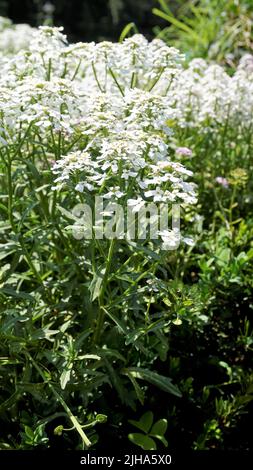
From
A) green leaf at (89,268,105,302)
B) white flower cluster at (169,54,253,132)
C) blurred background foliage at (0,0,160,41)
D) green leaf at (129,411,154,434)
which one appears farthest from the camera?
blurred background foliage at (0,0,160,41)

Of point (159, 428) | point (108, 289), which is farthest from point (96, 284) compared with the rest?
point (159, 428)

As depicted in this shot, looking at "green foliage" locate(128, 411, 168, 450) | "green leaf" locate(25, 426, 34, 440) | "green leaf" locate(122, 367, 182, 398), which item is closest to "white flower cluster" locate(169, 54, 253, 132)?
"green leaf" locate(122, 367, 182, 398)

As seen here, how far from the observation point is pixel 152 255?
6.73ft

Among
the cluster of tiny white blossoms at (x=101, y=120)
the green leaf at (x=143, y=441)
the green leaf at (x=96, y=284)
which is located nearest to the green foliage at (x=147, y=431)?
the green leaf at (x=143, y=441)

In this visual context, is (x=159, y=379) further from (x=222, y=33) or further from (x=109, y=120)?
(x=222, y=33)

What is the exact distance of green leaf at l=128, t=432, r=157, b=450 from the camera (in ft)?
7.55

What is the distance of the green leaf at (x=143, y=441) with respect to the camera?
2303mm

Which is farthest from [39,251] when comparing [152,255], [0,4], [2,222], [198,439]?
[0,4]

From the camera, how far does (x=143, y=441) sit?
91.2 inches

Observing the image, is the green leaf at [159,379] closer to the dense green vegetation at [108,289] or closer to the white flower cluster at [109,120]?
the dense green vegetation at [108,289]

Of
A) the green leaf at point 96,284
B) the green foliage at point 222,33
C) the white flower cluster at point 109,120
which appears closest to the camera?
the white flower cluster at point 109,120

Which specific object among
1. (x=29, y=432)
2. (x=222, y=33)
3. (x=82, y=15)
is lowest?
(x=29, y=432)

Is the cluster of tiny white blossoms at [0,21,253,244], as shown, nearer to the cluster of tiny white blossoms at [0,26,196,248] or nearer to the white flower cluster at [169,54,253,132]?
the cluster of tiny white blossoms at [0,26,196,248]

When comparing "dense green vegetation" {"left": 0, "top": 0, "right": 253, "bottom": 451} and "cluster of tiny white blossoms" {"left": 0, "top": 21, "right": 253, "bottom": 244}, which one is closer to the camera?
"cluster of tiny white blossoms" {"left": 0, "top": 21, "right": 253, "bottom": 244}
